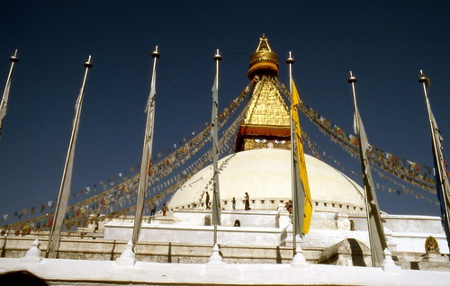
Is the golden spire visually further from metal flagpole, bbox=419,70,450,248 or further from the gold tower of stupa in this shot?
metal flagpole, bbox=419,70,450,248

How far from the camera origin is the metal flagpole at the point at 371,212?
30.9ft

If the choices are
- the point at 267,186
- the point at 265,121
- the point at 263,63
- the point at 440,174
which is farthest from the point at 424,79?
the point at 263,63

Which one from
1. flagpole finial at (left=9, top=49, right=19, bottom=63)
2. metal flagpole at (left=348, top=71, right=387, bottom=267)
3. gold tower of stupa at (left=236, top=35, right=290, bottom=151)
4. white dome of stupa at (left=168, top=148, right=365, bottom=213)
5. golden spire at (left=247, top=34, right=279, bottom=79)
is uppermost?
golden spire at (left=247, top=34, right=279, bottom=79)

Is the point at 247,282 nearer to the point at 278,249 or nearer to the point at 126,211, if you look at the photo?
the point at 278,249

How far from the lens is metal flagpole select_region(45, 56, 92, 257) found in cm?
941

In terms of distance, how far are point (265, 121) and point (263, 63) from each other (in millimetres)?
7220

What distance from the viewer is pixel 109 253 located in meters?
10.6

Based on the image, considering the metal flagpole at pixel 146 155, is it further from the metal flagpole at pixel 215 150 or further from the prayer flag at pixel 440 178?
the prayer flag at pixel 440 178

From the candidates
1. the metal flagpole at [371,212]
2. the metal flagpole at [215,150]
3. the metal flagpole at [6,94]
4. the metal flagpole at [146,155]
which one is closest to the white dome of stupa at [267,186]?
the metal flagpole at [371,212]

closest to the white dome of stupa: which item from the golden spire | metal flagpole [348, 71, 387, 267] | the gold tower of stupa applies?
the gold tower of stupa

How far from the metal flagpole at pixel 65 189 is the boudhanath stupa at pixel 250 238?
85 cm

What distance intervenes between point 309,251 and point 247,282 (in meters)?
5.36

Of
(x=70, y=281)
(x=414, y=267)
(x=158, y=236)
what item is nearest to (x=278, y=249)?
(x=414, y=267)

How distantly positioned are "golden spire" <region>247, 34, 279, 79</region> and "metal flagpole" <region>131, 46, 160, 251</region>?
24980 millimetres
